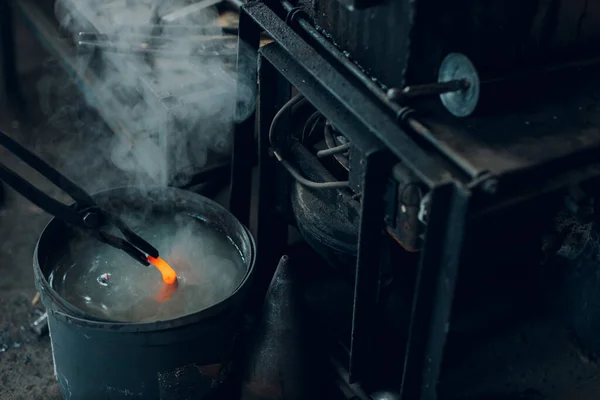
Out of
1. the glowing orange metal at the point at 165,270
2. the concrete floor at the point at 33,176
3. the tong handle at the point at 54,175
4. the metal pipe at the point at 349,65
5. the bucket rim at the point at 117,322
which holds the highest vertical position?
the metal pipe at the point at 349,65

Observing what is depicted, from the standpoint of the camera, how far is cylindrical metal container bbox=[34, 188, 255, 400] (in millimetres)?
2850

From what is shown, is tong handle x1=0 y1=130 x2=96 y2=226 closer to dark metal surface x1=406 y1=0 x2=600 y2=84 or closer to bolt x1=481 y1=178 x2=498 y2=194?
dark metal surface x1=406 y1=0 x2=600 y2=84

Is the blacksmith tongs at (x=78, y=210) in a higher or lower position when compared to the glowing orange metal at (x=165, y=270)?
higher

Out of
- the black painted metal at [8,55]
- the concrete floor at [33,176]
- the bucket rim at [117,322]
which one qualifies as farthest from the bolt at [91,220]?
the black painted metal at [8,55]

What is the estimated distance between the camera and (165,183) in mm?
3852

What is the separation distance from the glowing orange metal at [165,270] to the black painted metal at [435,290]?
1094mm

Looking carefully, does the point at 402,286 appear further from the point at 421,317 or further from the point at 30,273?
the point at 30,273

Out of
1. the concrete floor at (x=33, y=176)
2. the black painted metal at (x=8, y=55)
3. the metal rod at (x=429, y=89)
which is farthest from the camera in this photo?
the black painted metal at (x=8, y=55)

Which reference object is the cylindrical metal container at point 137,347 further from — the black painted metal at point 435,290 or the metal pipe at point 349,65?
the metal pipe at point 349,65

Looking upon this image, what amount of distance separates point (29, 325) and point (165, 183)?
1008 millimetres

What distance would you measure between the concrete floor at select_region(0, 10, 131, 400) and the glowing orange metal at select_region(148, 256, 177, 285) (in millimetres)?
879

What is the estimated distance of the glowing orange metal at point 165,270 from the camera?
3205 mm

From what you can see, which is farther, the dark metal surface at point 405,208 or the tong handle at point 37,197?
the tong handle at point 37,197

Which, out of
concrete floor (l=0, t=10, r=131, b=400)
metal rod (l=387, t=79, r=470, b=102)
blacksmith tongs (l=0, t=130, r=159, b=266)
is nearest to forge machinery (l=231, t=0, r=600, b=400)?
metal rod (l=387, t=79, r=470, b=102)
